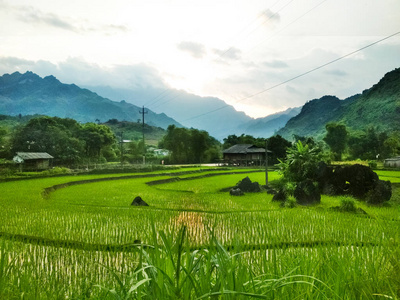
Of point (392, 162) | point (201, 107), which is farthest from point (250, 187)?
point (201, 107)

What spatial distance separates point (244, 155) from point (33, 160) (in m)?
12.2

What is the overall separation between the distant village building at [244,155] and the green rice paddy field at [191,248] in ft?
23.1

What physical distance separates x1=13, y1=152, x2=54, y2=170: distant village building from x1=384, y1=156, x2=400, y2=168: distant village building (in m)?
15.5

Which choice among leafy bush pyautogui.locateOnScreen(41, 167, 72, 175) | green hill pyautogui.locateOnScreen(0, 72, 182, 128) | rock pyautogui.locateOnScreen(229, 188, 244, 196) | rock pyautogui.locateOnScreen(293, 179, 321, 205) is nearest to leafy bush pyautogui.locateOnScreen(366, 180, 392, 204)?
rock pyautogui.locateOnScreen(293, 179, 321, 205)

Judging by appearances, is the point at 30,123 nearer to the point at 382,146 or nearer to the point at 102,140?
the point at 102,140

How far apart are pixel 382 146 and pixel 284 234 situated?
7.64 metres

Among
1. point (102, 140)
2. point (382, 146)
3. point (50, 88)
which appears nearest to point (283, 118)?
point (50, 88)

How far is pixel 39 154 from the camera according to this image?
16.7 metres

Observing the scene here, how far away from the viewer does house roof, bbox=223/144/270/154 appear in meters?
19.7

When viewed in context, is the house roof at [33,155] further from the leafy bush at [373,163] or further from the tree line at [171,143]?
the leafy bush at [373,163]

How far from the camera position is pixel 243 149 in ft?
67.6

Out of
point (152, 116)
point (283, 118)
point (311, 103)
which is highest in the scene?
point (152, 116)

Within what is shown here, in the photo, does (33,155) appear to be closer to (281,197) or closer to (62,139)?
(62,139)

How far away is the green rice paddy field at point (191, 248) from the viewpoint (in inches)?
47.3
